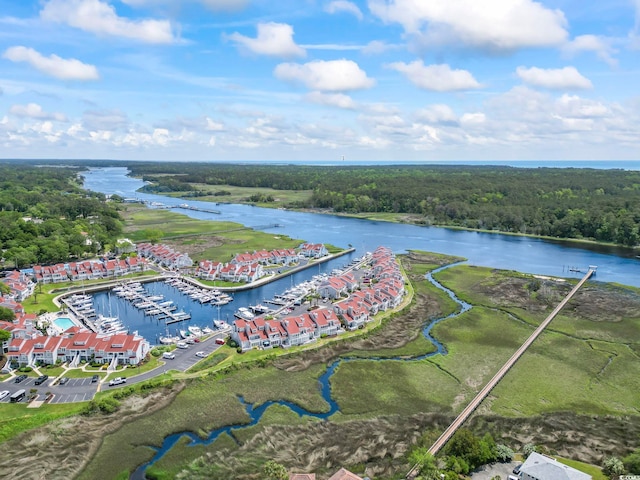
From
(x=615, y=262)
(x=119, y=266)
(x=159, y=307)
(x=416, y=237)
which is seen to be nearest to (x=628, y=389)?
(x=159, y=307)

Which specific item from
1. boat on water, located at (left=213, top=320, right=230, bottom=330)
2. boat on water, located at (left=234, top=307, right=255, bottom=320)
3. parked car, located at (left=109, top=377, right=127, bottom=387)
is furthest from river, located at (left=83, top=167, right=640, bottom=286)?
parked car, located at (left=109, top=377, right=127, bottom=387)

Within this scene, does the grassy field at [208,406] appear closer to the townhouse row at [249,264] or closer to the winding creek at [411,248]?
the winding creek at [411,248]

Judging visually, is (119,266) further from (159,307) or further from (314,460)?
(314,460)

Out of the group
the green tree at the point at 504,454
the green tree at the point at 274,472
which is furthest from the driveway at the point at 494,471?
the green tree at the point at 274,472

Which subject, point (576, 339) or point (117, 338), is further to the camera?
point (576, 339)

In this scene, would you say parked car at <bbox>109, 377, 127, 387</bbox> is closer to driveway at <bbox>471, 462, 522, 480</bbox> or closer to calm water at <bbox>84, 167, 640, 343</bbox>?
calm water at <bbox>84, 167, 640, 343</bbox>

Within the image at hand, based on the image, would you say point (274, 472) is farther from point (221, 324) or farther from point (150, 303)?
point (150, 303)
